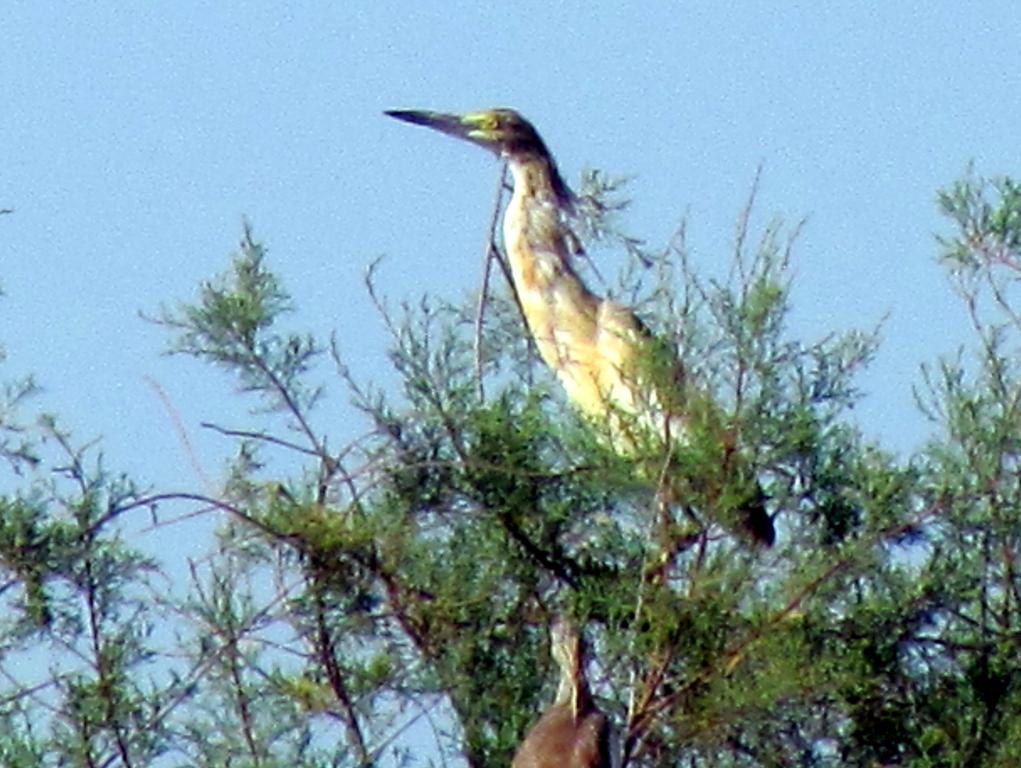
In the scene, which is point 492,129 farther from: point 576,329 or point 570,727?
point 570,727

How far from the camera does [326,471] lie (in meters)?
5.15

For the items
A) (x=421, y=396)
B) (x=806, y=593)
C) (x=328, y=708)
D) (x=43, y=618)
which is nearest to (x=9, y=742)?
(x=43, y=618)

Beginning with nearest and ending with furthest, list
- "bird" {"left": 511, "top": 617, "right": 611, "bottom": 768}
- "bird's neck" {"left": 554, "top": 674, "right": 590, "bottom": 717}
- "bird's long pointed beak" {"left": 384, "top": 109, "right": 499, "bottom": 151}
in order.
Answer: "bird" {"left": 511, "top": 617, "right": 611, "bottom": 768}, "bird's neck" {"left": 554, "top": 674, "right": 590, "bottom": 717}, "bird's long pointed beak" {"left": 384, "top": 109, "right": 499, "bottom": 151}

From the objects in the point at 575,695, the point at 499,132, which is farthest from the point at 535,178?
the point at 575,695

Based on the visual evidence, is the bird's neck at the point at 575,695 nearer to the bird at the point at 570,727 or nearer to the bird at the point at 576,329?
the bird at the point at 570,727

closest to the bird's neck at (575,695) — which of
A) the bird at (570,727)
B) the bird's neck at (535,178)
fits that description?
the bird at (570,727)

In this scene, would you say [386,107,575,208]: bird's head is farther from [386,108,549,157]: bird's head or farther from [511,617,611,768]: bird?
[511,617,611,768]: bird

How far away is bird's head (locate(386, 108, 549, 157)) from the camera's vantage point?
769 cm

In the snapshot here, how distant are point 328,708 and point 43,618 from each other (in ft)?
1.65

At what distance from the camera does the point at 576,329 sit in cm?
701

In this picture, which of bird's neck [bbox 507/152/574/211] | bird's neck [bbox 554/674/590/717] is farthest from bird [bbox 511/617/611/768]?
bird's neck [bbox 507/152/574/211]

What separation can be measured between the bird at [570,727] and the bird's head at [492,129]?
2.72 meters

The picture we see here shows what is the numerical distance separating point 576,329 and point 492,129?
0.92 m

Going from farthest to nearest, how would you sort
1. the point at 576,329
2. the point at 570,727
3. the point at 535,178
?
the point at 535,178, the point at 576,329, the point at 570,727
